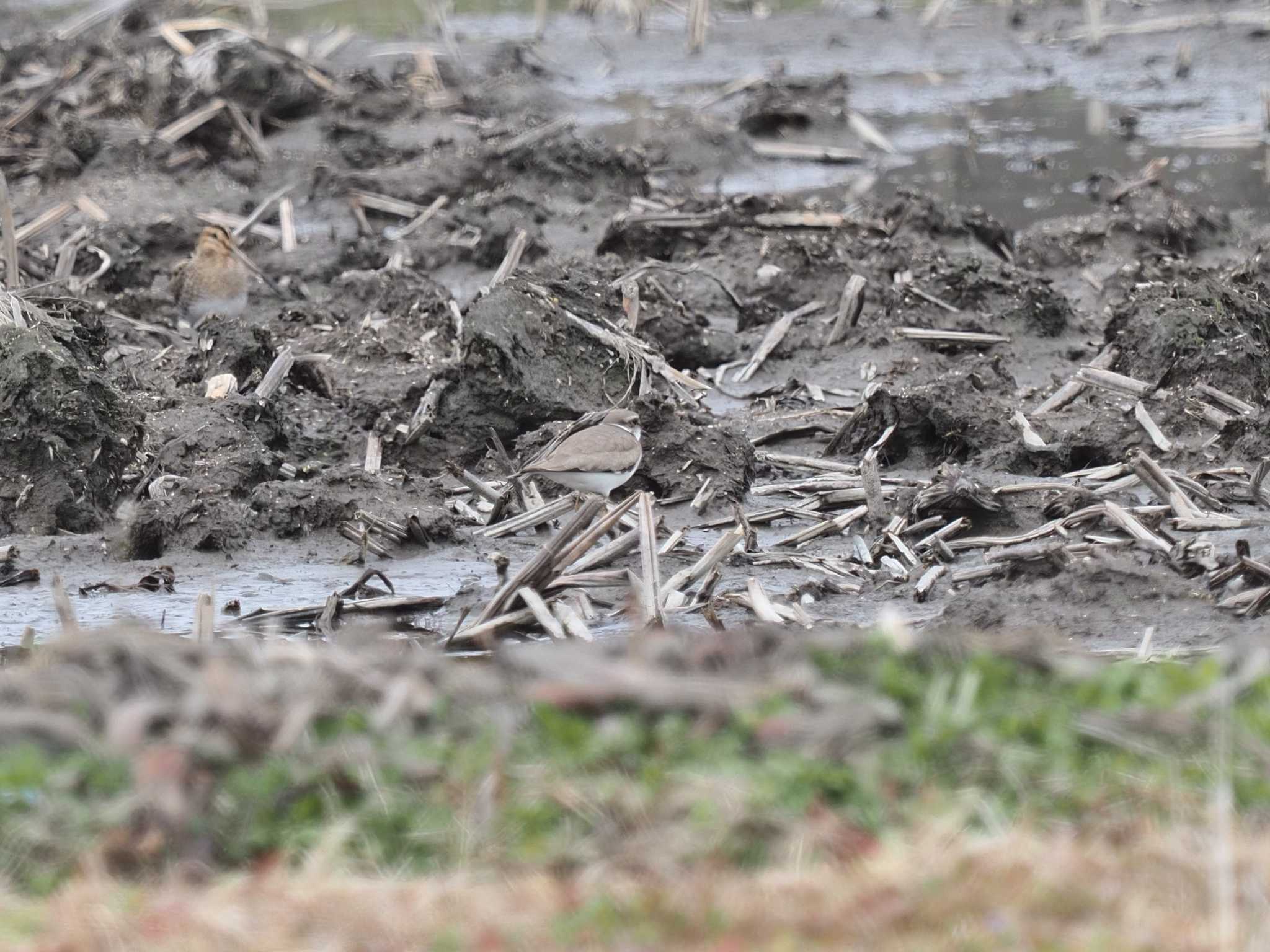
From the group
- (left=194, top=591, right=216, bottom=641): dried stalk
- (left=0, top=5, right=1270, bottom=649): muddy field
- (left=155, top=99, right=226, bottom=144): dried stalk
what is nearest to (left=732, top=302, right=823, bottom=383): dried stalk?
(left=0, top=5, right=1270, bottom=649): muddy field

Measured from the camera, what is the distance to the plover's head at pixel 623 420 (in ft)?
26.0

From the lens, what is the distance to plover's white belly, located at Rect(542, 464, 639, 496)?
7.63 m

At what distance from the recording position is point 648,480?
27.7 feet

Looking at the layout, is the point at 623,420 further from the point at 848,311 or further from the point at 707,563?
the point at 848,311

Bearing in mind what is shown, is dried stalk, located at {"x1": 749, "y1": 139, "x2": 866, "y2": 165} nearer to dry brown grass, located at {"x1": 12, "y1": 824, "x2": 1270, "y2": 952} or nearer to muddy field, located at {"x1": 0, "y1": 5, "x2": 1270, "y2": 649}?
muddy field, located at {"x1": 0, "y1": 5, "x2": 1270, "y2": 649}

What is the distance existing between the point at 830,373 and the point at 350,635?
16.1 ft

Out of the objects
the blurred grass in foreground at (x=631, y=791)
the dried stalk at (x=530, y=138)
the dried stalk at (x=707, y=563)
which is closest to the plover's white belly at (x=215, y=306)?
the dried stalk at (x=530, y=138)

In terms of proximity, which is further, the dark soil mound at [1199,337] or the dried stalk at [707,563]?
the dark soil mound at [1199,337]

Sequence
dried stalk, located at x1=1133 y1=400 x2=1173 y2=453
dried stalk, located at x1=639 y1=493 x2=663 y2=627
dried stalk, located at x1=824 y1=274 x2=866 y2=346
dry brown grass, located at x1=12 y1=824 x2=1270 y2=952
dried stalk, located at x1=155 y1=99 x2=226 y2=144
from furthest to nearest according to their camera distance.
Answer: dried stalk, located at x1=155 y1=99 x2=226 y2=144, dried stalk, located at x1=824 y1=274 x2=866 y2=346, dried stalk, located at x1=1133 y1=400 x2=1173 y2=453, dried stalk, located at x1=639 y1=493 x2=663 y2=627, dry brown grass, located at x1=12 y1=824 x2=1270 y2=952

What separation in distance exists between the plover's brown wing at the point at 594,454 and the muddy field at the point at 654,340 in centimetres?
39

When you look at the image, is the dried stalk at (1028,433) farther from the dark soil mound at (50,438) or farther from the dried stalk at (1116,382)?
the dark soil mound at (50,438)

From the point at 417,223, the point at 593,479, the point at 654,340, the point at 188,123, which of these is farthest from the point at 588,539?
the point at 188,123

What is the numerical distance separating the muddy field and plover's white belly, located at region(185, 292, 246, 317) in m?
0.20

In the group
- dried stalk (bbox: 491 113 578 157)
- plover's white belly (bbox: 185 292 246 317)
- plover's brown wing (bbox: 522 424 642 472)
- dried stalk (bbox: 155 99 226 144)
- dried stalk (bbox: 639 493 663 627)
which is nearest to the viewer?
dried stalk (bbox: 639 493 663 627)
